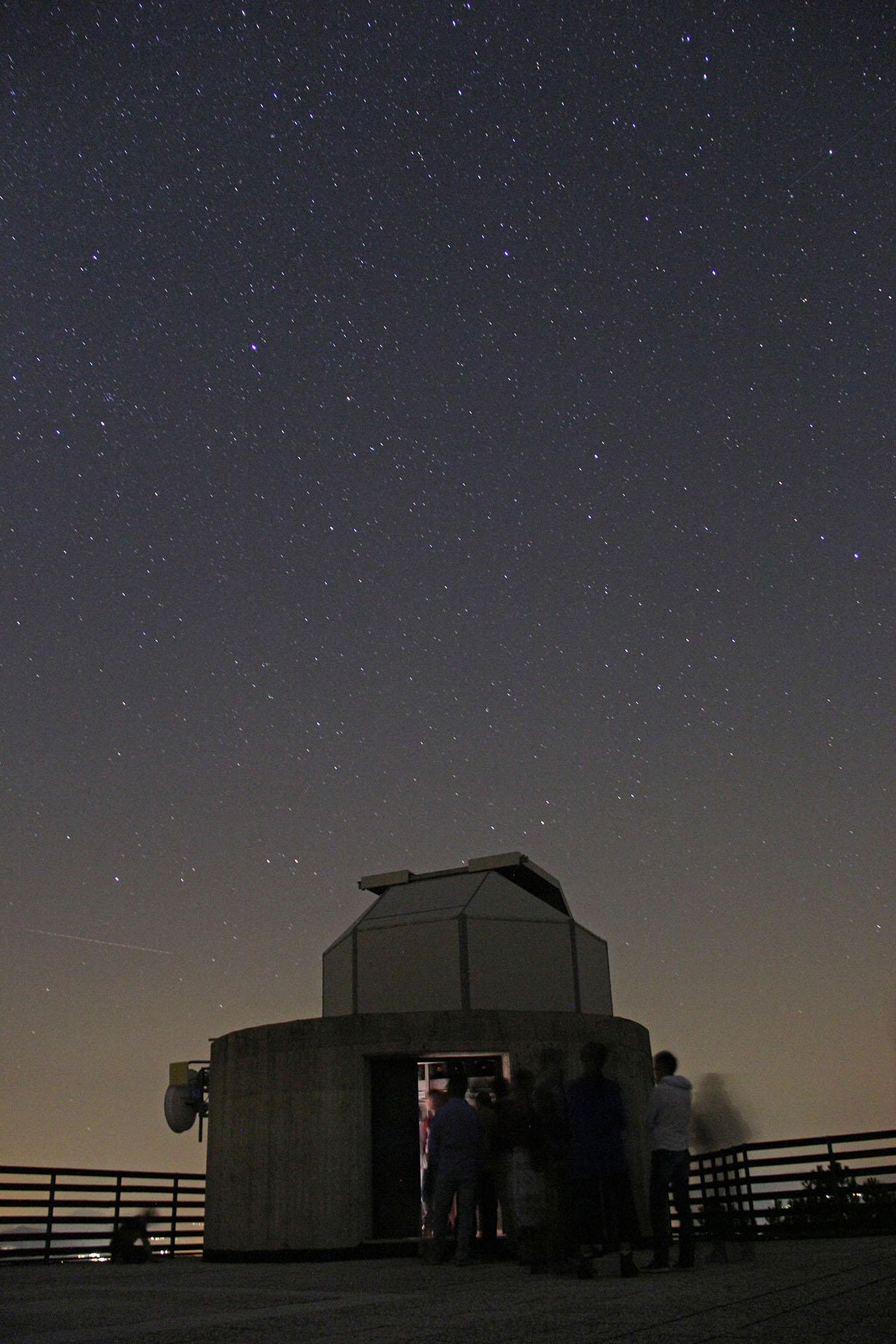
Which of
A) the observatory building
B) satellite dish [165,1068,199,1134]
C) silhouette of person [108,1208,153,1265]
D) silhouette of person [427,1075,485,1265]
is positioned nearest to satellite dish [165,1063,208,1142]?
satellite dish [165,1068,199,1134]

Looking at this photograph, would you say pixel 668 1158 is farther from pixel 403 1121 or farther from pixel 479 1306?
pixel 403 1121

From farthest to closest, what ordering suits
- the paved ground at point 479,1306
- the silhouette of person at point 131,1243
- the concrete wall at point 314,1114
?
the concrete wall at point 314,1114 → the silhouette of person at point 131,1243 → the paved ground at point 479,1306

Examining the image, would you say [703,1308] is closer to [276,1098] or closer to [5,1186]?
[276,1098]

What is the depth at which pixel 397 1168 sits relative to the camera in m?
12.2

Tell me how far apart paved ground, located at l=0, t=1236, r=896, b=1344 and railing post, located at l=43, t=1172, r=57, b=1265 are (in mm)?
4019

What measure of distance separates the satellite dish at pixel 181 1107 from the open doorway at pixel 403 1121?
364cm

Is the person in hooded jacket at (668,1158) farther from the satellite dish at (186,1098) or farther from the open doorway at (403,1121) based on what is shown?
the satellite dish at (186,1098)

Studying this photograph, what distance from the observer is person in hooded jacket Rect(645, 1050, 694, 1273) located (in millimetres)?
7184

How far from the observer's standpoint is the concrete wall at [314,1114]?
11945 mm

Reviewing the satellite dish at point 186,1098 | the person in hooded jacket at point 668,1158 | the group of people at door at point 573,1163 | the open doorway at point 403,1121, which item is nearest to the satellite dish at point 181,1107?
the satellite dish at point 186,1098

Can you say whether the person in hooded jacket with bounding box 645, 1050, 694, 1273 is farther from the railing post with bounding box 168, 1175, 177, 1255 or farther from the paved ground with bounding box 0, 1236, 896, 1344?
the railing post with bounding box 168, 1175, 177, 1255

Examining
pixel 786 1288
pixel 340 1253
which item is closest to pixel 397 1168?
pixel 340 1253

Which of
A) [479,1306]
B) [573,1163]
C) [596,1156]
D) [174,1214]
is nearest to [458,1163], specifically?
[573,1163]

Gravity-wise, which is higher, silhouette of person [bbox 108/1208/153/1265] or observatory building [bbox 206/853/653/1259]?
observatory building [bbox 206/853/653/1259]
